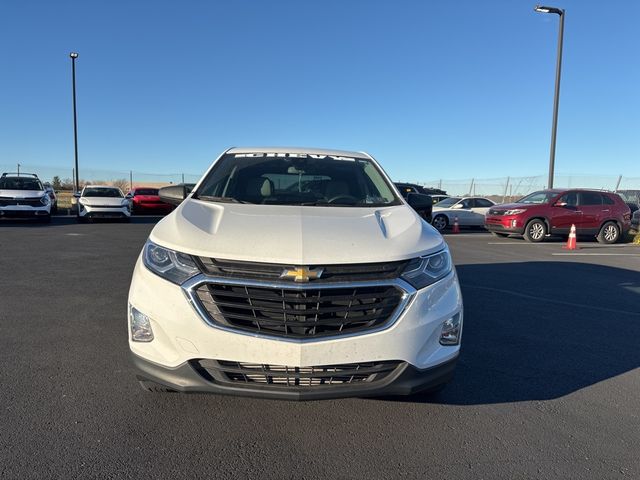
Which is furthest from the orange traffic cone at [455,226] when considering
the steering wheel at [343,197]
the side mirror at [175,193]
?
the side mirror at [175,193]

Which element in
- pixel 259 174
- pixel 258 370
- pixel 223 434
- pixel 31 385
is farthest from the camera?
pixel 259 174

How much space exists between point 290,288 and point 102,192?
17.5 meters

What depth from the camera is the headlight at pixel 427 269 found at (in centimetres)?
272

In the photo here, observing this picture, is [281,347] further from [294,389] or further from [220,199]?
[220,199]

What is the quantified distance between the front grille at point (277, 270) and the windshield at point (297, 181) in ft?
4.28

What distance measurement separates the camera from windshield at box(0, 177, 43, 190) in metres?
16.7

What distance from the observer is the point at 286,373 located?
2.56m

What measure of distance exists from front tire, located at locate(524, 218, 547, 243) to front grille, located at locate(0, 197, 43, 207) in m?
15.6

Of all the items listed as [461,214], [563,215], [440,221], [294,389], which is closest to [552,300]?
[294,389]

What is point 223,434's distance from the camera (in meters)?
2.82

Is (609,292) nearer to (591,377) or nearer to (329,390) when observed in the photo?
(591,377)

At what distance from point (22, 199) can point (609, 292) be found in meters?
16.6

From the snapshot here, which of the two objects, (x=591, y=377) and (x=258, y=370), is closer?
(x=258, y=370)

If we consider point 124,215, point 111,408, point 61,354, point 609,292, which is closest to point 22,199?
point 124,215
